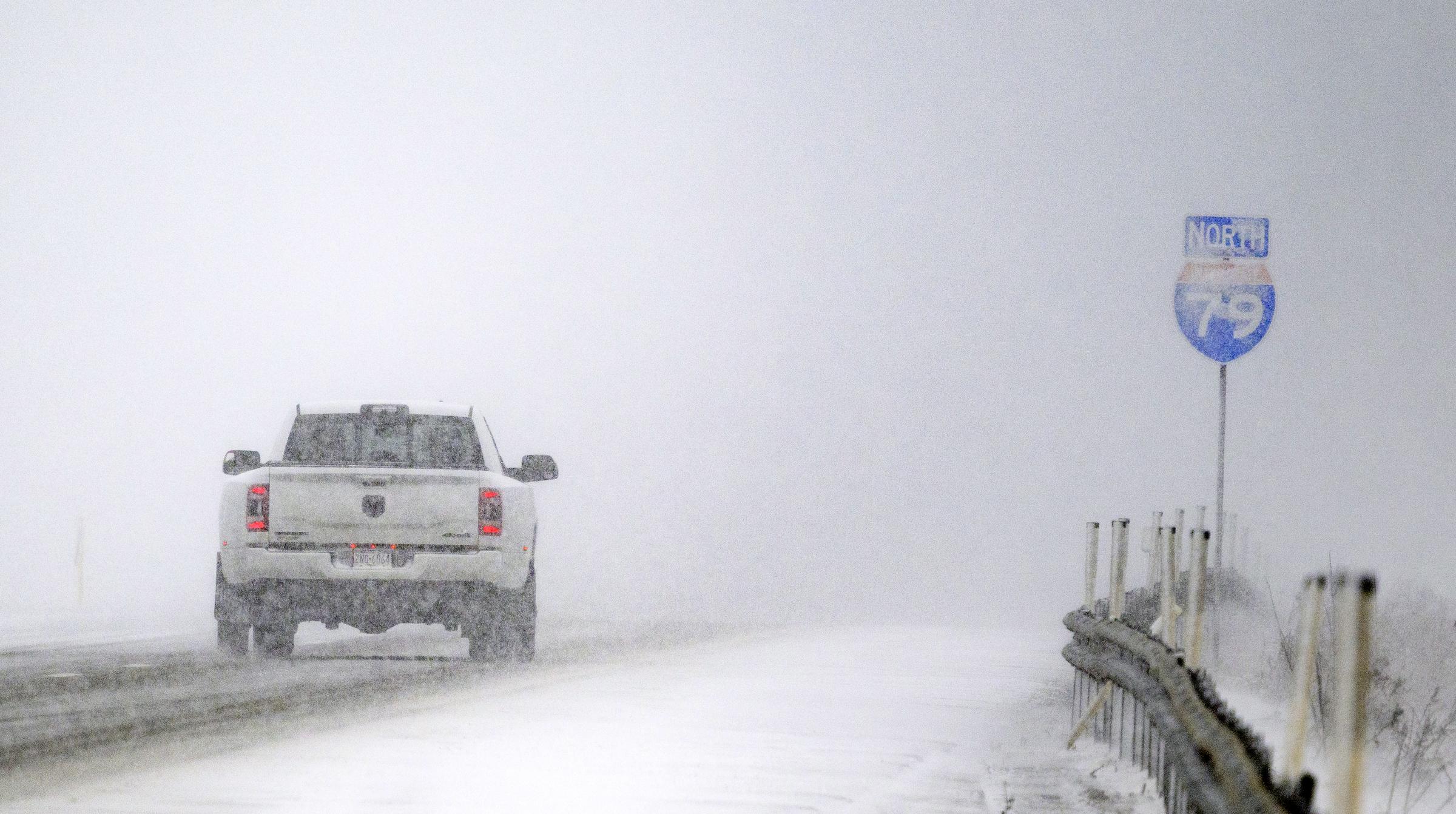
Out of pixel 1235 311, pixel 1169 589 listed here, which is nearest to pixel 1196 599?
pixel 1169 589

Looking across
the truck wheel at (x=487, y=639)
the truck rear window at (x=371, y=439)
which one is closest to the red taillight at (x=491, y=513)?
the truck wheel at (x=487, y=639)

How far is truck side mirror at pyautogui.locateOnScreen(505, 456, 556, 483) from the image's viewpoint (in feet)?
53.5

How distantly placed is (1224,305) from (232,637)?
11121mm

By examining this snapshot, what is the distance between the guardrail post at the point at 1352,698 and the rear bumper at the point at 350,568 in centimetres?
1120

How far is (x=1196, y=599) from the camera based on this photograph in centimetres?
845

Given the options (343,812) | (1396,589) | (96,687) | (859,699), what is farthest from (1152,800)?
(1396,589)

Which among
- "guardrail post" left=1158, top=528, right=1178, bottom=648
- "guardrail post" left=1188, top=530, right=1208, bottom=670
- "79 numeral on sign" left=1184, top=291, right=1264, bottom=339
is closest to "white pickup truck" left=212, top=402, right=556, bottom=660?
"guardrail post" left=1158, top=528, right=1178, bottom=648

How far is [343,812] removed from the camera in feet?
26.8

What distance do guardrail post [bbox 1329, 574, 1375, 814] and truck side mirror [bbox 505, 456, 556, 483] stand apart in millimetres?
12043

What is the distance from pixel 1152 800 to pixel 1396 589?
70.1 feet

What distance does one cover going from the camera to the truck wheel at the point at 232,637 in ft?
51.9

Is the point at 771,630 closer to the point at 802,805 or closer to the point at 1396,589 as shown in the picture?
the point at 1396,589

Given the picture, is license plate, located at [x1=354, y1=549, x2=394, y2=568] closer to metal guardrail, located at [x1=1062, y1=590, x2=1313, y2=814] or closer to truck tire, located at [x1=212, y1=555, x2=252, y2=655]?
truck tire, located at [x1=212, y1=555, x2=252, y2=655]

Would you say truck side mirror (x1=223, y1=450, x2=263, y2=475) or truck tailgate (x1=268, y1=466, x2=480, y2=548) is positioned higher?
truck side mirror (x1=223, y1=450, x2=263, y2=475)
